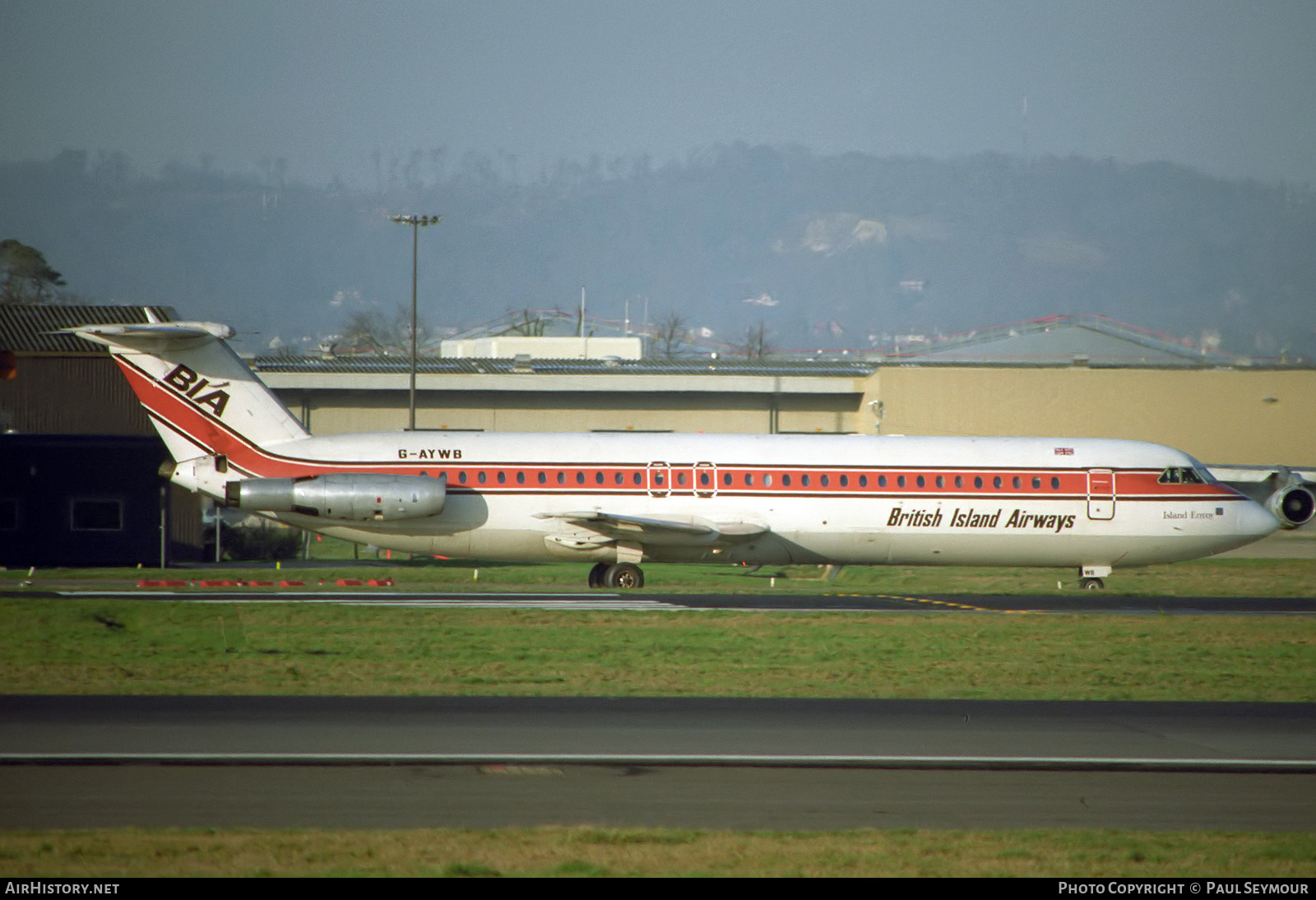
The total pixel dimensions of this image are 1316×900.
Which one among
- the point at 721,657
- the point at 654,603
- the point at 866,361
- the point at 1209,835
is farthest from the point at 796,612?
the point at 866,361

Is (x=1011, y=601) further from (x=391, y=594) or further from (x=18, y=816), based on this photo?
(x=18, y=816)

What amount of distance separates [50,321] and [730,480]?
37.2 m

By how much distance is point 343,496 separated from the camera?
99.5 feet

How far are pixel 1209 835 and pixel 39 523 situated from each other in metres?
41.3

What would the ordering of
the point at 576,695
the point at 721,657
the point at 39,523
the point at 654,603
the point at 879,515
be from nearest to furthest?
the point at 576,695, the point at 721,657, the point at 654,603, the point at 879,515, the point at 39,523

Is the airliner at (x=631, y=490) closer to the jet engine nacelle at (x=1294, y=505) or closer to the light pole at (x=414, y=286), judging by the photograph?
the jet engine nacelle at (x=1294, y=505)

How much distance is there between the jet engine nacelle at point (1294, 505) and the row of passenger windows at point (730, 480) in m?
9.69

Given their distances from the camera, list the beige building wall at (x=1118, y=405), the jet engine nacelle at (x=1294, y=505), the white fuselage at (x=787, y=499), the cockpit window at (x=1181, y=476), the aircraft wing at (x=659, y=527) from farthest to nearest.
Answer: the beige building wall at (x=1118, y=405) < the jet engine nacelle at (x=1294, y=505) < the cockpit window at (x=1181, y=476) < the white fuselage at (x=787, y=499) < the aircraft wing at (x=659, y=527)

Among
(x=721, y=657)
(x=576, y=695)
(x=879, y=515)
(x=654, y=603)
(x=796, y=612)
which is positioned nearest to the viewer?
(x=576, y=695)

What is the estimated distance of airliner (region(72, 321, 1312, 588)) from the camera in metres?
31.0

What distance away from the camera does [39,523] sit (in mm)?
43562

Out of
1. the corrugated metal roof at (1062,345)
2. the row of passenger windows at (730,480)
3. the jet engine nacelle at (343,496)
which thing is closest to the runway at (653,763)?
the jet engine nacelle at (343,496)

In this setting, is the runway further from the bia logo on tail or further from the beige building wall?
the beige building wall

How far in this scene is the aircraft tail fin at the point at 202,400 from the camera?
103ft
